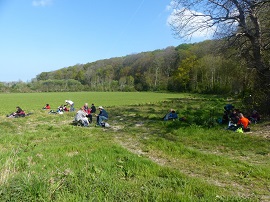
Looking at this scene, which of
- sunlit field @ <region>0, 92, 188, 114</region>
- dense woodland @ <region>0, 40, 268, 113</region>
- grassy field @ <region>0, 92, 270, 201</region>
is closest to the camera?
grassy field @ <region>0, 92, 270, 201</region>

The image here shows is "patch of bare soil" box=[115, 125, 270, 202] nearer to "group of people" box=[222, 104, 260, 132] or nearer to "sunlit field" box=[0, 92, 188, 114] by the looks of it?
"group of people" box=[222, 104, 260, 132]

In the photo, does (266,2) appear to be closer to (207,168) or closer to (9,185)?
(207,168)

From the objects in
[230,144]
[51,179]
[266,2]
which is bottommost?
[230,144]

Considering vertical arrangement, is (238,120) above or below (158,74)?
below

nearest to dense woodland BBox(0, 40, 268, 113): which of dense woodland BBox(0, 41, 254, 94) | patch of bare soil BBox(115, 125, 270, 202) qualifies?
dense woodland BBox(0, 41, 254, 94)

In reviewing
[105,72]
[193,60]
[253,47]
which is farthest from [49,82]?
[253,47]

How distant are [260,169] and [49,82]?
419 ft

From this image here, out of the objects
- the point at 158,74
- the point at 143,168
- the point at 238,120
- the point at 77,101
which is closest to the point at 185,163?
the point at 143,168

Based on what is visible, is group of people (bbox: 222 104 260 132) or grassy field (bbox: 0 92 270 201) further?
group of people (bbox: 222 104 260 132)

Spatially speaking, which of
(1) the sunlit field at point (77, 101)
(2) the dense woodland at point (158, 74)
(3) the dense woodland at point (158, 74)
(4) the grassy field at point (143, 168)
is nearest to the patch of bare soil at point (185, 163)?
(4) the grassy field at point (143, 168)

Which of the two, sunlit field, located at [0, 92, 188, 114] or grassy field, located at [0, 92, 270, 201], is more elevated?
grassy field, located at [0, 92, 270, 201]

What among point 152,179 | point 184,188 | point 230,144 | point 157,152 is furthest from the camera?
point 230,144

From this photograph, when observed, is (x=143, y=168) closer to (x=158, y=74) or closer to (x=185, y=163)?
(x=185, y=163)

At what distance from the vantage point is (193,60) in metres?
79.4
